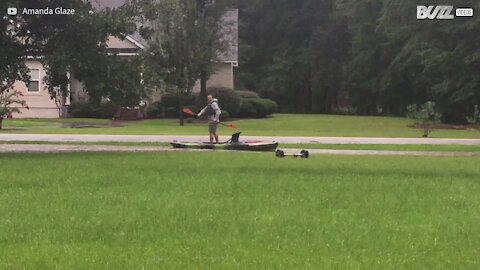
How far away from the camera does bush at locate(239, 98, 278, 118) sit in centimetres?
4403

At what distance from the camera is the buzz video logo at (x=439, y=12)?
39.4m

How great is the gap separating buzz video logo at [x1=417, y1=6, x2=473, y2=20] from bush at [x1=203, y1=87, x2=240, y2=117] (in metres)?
13.0

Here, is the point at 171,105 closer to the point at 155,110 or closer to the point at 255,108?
the point at 155,110

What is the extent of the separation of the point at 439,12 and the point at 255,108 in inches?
529

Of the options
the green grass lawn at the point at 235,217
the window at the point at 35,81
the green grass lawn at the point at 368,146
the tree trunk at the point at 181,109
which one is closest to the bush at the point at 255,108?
the tree trunk at the point at 181,109

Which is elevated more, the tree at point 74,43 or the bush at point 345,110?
the tree at point 74,43

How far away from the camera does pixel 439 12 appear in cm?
4066

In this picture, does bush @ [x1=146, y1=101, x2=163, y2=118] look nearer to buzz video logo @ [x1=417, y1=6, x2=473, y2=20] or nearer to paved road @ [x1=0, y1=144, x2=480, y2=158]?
buzz video logo @ [x1=417, y1=6, x2=473, y2=20]

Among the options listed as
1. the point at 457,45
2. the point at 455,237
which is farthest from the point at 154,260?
the point at 457,45

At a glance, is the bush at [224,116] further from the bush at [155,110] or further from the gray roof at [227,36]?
the bush at [155,110]

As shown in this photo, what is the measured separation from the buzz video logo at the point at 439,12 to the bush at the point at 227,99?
13044mm

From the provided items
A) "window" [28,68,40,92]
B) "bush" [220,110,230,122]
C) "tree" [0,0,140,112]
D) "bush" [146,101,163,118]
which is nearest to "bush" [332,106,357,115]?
"bush" [220,110,230,122]

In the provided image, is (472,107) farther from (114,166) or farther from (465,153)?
(114,166)

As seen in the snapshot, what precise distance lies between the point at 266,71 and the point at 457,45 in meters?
25.4
